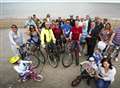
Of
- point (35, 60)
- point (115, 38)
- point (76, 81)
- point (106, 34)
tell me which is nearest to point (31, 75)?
point (35, 60)

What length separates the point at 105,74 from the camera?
9398 mm

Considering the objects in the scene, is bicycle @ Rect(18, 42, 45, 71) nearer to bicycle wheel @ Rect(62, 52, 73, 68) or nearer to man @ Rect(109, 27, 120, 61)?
bicycle wheel @ Rect(62, 52, 73, 68)

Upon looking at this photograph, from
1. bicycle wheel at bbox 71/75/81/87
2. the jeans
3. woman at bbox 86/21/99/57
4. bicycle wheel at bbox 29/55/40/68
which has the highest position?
woman at bbox 86/21/99/57

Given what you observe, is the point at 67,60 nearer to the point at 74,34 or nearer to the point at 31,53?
the point at 74,34

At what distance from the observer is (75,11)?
25.9 meters

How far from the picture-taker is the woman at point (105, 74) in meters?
9.25

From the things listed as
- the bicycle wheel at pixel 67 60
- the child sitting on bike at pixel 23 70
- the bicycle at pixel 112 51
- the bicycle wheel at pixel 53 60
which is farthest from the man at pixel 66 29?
the child sitting on bike at pixel 23 70

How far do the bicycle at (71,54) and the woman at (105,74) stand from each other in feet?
8.17

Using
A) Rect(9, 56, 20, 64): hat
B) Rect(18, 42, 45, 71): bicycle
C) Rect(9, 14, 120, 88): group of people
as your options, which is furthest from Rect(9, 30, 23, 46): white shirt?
Rect(9, 56, 20, 64): hat

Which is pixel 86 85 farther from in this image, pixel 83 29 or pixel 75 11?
pixel 75 11

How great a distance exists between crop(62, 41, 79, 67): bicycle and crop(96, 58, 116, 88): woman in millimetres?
2490

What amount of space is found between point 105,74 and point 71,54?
9.82ft

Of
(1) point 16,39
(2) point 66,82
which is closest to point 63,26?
(1) point 16,39

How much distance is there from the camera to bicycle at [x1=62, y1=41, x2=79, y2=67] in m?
12.1
